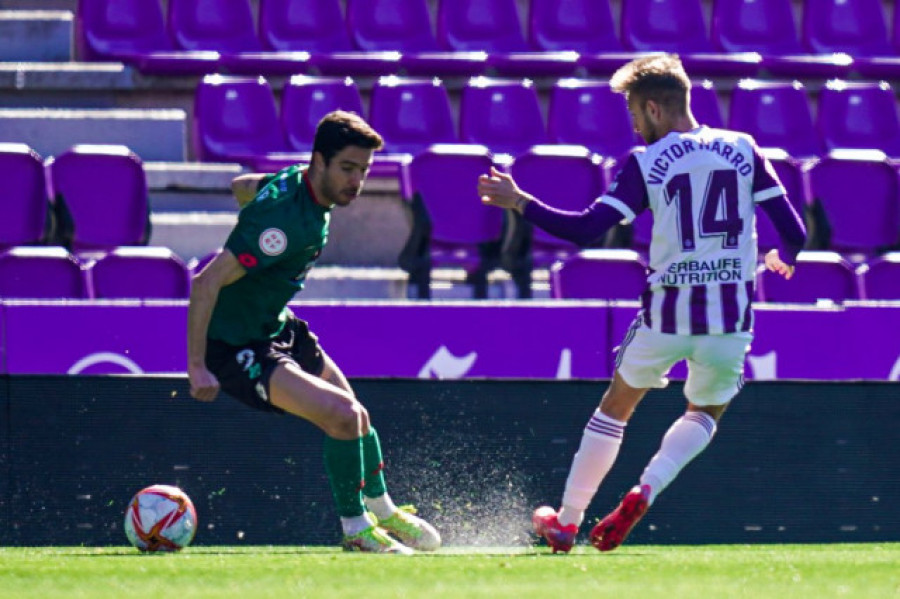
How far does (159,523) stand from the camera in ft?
18.0

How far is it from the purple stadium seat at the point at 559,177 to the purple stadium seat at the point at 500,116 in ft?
4.06

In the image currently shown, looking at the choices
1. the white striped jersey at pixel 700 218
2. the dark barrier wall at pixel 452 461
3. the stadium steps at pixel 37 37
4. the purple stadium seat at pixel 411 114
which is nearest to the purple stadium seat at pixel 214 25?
the stadium steps at pixel 37 37

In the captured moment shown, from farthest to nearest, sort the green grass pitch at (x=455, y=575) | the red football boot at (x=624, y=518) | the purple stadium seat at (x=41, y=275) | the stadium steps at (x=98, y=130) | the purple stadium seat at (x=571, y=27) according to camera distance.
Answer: the purple stadium seat at (x=571, y=27) → the stadium steps at (x=98, y=130) → the purple stadium seat at (x=41, y=275) → the red football boot at (x=624, y=518) → the green grass pitch at (x=455, y=575)

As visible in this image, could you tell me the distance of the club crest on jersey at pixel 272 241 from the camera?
520cm

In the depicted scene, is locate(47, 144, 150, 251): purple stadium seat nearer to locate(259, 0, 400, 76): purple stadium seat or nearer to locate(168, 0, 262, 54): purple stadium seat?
locate(168, 0, 262, 54): purple stadium seat

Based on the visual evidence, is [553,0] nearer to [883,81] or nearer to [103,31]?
[883,81]

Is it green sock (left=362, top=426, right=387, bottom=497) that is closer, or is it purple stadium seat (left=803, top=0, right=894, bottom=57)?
green sock (left=362, top=426, right=387, bottom=497)

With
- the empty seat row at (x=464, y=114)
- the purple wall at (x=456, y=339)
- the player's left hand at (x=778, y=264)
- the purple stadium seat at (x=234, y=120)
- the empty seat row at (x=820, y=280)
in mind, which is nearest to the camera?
the player's left hand at (x=778, y=264)

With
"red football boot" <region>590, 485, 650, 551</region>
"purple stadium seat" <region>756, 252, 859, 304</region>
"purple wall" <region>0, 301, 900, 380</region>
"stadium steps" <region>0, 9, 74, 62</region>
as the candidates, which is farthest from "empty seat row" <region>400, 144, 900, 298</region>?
"red football boot" <region>590, 485, 650, 551</region>

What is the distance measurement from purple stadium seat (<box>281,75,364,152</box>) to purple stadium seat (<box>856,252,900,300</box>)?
3.56 metres

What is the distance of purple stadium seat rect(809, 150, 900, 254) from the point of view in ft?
31.3

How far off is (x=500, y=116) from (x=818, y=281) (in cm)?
283

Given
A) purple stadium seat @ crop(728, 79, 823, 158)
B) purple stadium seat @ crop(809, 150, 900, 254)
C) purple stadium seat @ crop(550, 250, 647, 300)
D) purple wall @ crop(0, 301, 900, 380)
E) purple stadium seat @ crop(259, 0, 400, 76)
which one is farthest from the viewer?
purple stadium seat @ crop(259, 0, 400, 76)

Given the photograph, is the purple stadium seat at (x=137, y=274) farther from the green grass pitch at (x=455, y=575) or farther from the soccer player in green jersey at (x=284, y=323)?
the green grass pitch at (x=455, y=575)
